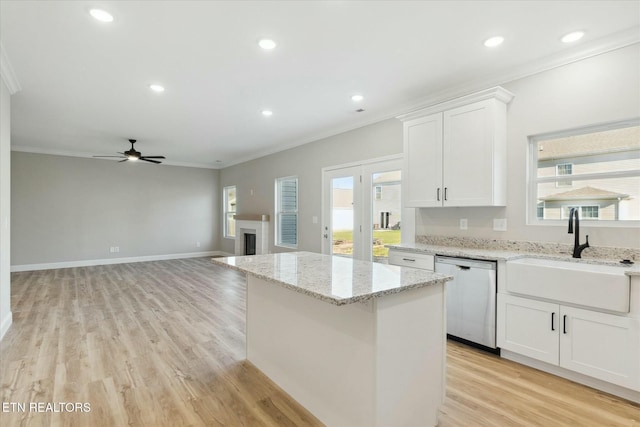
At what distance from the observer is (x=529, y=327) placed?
2.58 meters

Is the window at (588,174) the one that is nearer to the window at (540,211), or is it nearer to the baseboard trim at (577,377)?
the window at (540,211)

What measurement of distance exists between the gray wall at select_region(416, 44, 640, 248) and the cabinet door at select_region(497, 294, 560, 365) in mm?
709

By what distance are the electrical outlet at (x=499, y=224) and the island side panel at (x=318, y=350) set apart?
2.24m

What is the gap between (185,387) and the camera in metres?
2.33

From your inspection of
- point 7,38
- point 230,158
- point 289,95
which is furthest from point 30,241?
point 289,95

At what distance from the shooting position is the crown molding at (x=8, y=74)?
9.47 ft

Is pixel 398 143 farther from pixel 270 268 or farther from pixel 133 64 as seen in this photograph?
pixel 133 64

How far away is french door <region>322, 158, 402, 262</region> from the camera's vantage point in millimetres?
4383

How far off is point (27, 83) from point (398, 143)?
4.28 meters

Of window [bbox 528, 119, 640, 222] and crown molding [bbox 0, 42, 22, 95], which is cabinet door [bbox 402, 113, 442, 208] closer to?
window [bbox 528, 119, 640, 222]

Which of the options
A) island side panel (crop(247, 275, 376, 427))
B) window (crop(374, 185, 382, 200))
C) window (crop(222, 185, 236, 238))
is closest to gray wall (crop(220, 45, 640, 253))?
window (crop(374, 185, 382, 200))

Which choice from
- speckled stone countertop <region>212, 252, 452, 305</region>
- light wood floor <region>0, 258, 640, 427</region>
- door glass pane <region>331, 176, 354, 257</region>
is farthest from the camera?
door glass pane <region>331, 176, 354, 257</region>

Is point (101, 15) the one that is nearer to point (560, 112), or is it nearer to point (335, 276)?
point (335, 276)

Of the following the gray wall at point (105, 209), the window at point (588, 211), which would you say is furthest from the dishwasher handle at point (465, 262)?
the gray wall at point (105, 209)
